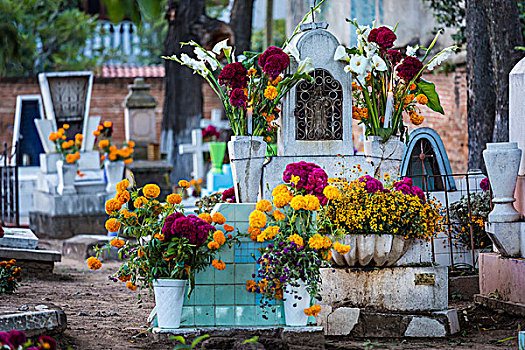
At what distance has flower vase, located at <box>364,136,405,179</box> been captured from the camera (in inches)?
307

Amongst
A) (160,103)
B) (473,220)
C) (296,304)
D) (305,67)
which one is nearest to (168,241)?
(296,304)

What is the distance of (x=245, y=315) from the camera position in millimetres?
6508

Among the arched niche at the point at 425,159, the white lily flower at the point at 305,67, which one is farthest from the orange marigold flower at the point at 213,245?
the arched niche at the point at 425,159

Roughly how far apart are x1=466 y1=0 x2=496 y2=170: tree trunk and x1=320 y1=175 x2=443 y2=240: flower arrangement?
489 cm

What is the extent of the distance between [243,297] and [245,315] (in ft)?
0.46

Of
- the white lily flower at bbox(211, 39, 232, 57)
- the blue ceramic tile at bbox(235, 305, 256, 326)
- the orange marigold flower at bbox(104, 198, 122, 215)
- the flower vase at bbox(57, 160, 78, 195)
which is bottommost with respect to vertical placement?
the blue ceramic tile at bbox(235, 305, 256, 326)

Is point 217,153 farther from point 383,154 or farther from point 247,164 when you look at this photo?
point 247,164

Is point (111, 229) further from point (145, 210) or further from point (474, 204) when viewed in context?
point (474, 204)

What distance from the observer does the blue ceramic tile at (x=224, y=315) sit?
647 cm

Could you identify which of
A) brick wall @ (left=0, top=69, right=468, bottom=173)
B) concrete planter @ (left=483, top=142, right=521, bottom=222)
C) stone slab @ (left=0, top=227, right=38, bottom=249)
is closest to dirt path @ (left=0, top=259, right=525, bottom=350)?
stone slab @ (left=0, top=227, right=38, bottom=249)

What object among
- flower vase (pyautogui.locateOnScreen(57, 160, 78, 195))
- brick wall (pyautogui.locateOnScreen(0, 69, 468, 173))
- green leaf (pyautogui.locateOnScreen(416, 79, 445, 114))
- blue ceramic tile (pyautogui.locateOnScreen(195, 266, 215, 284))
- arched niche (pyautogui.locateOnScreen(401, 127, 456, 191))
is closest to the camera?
blue ceramic tile (pyautogui.locateOnScreen(195, 266, 215, 284))

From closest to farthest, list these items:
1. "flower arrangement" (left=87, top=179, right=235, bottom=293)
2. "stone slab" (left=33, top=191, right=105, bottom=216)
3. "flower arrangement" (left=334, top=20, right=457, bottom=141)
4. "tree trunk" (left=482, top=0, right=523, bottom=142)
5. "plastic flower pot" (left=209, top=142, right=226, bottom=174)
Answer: "flower arrangement" (left=87, top=179, right=235, bottom=293) < "flower arrangement" (left=334, top=20, right=457, bottom=141) < "tree trunk" (left=482, top=0, right=523, bottom=142) < "stone slab" (left=33, top=191, right=105, bottom=216) < "plastic flower pot" (left=209, top=142, right=226, bottom=174)

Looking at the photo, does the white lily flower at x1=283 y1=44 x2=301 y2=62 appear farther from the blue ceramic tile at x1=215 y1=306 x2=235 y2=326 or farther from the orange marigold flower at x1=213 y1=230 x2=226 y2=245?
the blue ceramic tile at x1=215 y1=306 x2=235 y2=326

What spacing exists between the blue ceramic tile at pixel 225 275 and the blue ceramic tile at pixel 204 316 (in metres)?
0.22
